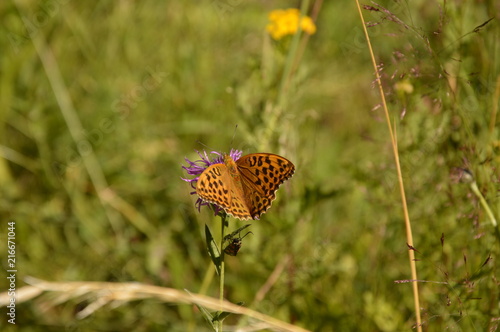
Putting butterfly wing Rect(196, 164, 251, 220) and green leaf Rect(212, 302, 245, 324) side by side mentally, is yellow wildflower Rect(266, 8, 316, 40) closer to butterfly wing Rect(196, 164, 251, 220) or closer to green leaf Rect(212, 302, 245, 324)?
butterfly wing Rect(196, 164, 251, 220)

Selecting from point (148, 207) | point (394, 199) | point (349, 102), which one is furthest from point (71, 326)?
point (349, 102)

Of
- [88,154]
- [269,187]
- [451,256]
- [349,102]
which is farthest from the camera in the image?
[349,102]

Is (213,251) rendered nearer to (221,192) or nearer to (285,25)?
(221,192)

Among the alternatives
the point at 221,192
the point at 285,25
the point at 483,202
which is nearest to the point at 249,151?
the point at 285,25

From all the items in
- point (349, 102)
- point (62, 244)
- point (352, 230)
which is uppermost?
point (349, 102)

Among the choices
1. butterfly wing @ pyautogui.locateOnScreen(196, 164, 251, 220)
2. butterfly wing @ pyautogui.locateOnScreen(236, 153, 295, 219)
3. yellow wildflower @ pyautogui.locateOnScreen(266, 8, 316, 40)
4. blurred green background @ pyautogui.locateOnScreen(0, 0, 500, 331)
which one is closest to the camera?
butterfly wing @ pyautogui.locateOnScreen(196, 164, 251, 220)

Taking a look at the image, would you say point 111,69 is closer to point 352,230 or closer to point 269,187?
point 352,230

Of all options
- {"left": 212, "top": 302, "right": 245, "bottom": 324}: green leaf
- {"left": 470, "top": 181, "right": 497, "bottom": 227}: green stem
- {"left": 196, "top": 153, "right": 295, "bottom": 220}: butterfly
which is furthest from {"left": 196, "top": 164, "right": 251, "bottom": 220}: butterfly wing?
{"left": 470, "top": 181, "right": 497, "bottom": 227}: green stem
